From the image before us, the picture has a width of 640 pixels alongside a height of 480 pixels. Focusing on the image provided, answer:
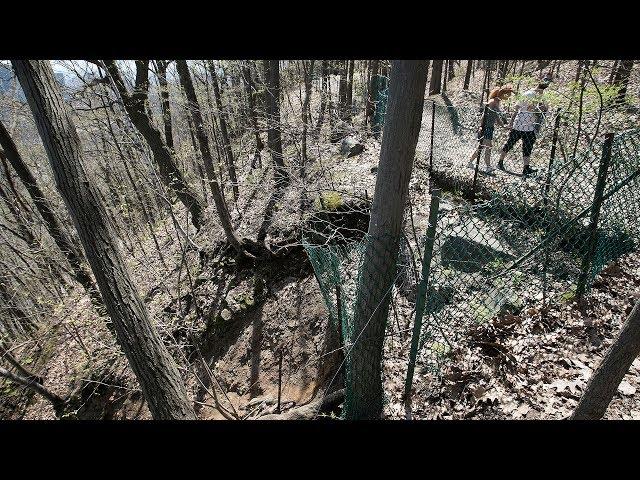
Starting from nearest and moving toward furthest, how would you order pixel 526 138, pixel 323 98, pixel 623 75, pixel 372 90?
pixel 623 75 → pixel 526 138 → pixel 323 98 → pixel 372 90

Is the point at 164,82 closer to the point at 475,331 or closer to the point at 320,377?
the point at 320,377

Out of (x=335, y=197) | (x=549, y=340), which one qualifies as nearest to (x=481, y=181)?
(x=335, y=197)

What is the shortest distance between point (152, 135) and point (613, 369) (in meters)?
10.4

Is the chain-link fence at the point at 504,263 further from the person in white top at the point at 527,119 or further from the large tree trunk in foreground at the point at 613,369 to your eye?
the person in white top at the point at 527,119

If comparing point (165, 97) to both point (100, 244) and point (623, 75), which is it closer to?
point (100, 244)

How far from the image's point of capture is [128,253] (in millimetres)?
13703

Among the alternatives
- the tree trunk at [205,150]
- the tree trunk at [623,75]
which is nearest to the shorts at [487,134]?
the tree trunk at [623,75]

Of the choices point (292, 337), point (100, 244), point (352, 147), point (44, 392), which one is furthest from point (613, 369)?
point (44, 392)

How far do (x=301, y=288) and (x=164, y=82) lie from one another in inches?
246

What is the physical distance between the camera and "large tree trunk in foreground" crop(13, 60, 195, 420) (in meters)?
3.41

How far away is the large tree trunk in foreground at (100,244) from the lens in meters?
Result: 3.41

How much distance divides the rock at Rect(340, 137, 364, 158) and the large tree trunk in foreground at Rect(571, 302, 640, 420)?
326 inches

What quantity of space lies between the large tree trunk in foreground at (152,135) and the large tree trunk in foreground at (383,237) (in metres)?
6.43

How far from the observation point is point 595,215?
150 inches
